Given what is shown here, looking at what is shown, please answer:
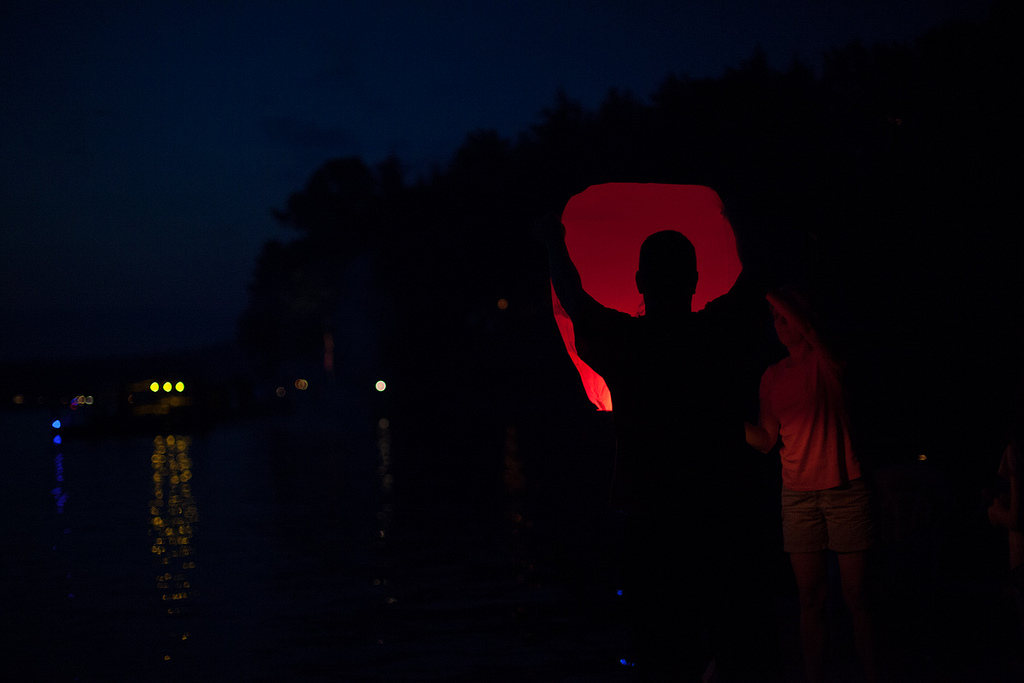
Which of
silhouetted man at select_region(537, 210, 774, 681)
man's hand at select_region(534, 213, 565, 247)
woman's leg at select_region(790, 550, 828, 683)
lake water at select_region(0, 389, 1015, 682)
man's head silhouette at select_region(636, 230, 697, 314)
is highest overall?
man's hand at select_region(534, 213, 565, 247)

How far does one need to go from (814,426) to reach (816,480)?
24cm

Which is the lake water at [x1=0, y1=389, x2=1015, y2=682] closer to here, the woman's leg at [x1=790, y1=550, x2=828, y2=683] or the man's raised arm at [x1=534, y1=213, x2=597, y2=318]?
the woman's leg at [x1=790, y1=550, x2=828, y2=683]

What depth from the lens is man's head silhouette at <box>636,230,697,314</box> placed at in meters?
3.29

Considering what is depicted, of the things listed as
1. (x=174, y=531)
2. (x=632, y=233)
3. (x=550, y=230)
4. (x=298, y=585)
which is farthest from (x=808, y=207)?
(x=550, y=230)

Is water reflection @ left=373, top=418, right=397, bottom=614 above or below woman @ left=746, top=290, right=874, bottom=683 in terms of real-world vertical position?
below

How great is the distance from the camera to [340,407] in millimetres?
57625

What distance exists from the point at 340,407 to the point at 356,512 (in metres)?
43.4

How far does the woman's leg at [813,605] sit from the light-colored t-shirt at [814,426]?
0.35m

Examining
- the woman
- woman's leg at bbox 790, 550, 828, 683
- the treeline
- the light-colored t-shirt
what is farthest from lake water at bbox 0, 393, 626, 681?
the treeline

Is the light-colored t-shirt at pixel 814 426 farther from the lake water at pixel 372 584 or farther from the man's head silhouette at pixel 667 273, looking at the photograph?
the man's head silhouette at pixel 667 273

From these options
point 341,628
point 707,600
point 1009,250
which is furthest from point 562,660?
point 1009,250

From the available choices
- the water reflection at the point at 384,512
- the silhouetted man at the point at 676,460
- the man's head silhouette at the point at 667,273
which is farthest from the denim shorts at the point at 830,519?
the water reflection at the point at 384,512

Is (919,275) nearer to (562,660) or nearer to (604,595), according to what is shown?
(604,595)

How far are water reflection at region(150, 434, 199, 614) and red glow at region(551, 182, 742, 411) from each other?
5.33 m
